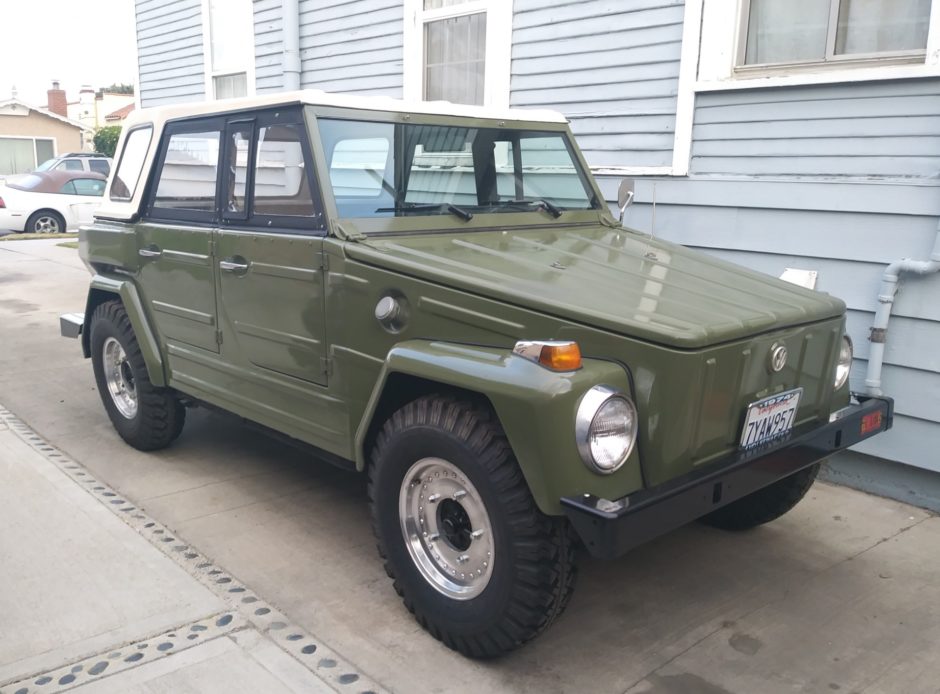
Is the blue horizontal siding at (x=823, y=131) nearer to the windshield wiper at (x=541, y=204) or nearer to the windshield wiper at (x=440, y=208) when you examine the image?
the windshield wiper at (x=541, y=204)

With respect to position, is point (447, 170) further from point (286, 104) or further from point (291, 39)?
point (291, 39)

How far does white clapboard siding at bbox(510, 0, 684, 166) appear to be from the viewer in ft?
17.6

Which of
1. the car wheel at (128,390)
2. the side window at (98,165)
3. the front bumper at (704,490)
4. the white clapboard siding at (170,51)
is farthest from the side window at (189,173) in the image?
the side window at (98,165)

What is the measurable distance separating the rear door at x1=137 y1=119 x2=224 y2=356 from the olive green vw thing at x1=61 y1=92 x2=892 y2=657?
16 millimetres

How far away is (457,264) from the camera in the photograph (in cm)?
308

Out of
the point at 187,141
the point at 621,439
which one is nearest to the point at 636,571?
the point at 621,439

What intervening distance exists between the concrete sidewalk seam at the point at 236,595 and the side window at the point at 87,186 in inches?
550

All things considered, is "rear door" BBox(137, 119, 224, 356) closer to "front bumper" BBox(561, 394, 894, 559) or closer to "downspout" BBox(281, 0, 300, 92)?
"front bumper" BBox(561, 394, 894, 559)

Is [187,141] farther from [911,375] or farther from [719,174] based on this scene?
[911,375]

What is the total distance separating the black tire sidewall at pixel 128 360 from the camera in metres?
4.66

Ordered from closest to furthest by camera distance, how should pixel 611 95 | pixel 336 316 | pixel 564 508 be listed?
pixel 564 508, pixel 336 316, pixel 611 95

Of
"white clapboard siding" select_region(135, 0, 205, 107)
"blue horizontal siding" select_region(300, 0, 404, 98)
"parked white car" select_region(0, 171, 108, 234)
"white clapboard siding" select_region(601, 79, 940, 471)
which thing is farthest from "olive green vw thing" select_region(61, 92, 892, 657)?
"parked white car" select_region(0, 171, 108, 234)

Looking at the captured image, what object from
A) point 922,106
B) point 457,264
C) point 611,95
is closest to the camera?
point 457,264

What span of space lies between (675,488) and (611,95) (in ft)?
12.5
